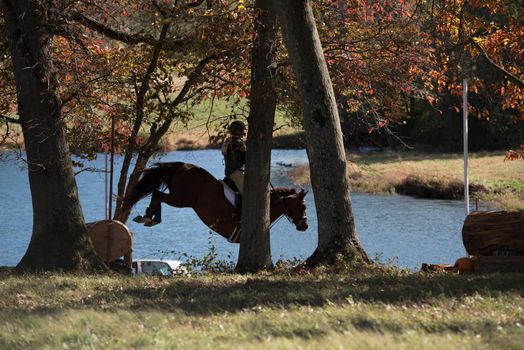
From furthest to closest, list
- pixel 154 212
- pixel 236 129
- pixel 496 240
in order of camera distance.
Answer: pixel 154 212 < pixel 236 129 < pixel 496 240

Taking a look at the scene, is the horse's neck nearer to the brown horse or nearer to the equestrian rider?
the brown horse

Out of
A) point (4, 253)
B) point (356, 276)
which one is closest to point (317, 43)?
point (356, 276)

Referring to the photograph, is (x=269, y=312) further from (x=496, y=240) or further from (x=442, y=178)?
(x=442, y=178)

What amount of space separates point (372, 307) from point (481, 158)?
44.0 metres

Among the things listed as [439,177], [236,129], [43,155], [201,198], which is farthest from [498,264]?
[439,177]

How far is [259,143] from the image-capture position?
53.9 ft

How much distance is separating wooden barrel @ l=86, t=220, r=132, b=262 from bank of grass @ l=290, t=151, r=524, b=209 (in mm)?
24048

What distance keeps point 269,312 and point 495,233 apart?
5489 millimetres

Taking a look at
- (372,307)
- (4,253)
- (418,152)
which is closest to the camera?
(372,307)

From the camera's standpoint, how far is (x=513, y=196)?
40.5m

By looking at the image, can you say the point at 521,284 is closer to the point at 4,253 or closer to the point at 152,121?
the point at 152,121

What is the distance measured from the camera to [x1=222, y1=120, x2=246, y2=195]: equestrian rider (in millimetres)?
17469

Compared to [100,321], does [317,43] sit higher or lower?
higher

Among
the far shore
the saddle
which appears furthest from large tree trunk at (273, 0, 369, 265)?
the far shore
